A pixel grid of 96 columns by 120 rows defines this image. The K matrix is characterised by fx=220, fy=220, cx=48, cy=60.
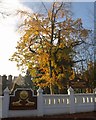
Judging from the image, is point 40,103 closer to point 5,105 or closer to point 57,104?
point 57,104

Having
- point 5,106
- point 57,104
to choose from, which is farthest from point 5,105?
point 57,104

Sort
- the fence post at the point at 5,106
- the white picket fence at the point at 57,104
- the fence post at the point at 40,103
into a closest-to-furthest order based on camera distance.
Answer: the fence post at the point at 5,106, the white picket fence at the point at 57,104, the fence post at the point at 40,103

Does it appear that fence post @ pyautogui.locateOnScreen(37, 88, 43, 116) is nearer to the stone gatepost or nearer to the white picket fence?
the white picket fence

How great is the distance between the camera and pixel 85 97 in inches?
574

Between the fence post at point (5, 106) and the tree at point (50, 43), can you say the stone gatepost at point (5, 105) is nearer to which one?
the fence post at point (5, 106)

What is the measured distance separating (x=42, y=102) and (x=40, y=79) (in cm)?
812

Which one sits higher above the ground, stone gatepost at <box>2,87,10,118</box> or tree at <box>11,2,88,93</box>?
tree at <box>11,2,88,93</box>

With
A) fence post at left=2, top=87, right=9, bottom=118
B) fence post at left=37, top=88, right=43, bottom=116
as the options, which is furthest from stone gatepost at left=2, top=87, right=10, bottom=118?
fence post at left=37, top=88, right=43, bottom=116

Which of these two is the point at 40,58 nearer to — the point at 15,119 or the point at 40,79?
the point at 40,79

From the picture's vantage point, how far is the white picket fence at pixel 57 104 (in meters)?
12.9

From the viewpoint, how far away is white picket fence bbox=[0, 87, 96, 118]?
12.9 m

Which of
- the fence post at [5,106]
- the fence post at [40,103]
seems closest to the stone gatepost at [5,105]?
the fence post at [5,106]

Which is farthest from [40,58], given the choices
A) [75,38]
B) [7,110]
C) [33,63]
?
[7,110]

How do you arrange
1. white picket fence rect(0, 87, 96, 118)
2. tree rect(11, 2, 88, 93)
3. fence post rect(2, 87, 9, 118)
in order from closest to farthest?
fence post rect(2, 87, 9, 118) < white picket fence rect(0, 87, 96, 118) < tree rect(11, 2, 88, 93)
